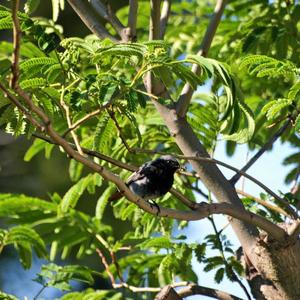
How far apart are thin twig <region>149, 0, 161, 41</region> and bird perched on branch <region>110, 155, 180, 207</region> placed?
620 mm

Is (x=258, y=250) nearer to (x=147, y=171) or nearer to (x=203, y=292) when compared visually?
(x=203, y=292)

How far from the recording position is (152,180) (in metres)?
3.79

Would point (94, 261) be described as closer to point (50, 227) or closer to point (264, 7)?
point (50, 227)

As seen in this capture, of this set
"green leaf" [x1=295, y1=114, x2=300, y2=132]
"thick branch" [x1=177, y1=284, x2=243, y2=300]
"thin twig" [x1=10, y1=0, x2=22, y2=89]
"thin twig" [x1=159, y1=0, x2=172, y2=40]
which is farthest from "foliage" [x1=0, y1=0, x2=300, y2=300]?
"thin twig" [x1=10, y1=0, x2=22, y2=89]

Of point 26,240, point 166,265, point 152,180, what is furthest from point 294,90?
point 26,240

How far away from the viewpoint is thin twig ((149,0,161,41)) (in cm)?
362

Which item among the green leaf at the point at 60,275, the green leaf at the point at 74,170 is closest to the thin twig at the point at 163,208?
the green leaf at the point at 60,275

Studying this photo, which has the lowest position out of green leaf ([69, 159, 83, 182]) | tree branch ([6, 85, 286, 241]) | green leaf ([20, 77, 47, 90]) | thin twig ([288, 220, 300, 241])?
thin twig ([288, 220, 300, 241])

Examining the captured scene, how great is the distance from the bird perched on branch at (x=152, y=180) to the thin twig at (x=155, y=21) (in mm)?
620

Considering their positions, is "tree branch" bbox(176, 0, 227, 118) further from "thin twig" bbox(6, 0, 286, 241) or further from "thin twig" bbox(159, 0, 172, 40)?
"thin twig" bbox(6, 0, 286, 241)

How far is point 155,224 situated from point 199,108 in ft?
2.43

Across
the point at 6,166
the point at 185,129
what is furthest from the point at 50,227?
the point at 6,166

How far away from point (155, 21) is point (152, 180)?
806mm

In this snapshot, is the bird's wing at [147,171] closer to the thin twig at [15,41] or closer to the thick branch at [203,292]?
the thick branch at [203,292]
